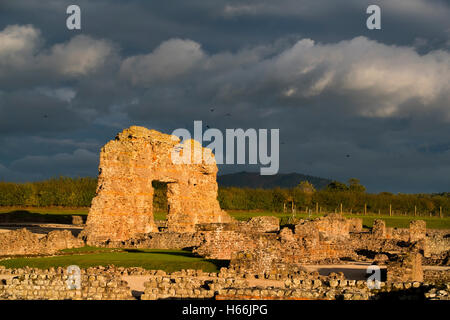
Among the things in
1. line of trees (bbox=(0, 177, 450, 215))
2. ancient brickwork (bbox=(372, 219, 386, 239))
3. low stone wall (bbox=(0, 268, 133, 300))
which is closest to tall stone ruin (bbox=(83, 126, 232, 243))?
ancient brickwork (bbox=(372, 219, 386, 239))

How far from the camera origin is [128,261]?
20672 millimetres

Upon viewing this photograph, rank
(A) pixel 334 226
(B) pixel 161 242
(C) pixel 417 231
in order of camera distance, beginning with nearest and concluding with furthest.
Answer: (B) pixel 161 242
(A) pixel 334 226
(C) pixel 417 231

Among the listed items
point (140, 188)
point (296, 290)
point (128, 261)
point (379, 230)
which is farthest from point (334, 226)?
point (296, 290)

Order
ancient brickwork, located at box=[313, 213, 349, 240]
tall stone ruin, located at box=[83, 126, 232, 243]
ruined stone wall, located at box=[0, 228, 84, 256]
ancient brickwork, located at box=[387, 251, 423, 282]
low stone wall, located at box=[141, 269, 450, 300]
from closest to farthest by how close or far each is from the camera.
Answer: low stone wall, located at box=[141, 269, 450, 300], ancient brickwork, located at box=[387, 251, 423, 282], ruined stone wall, located at box=[0, 228, 84, 256], tall stone ruin, located at box=[83, 126, 232, 243], ancient brickwork, located at box=[313, 213, 349, 240]

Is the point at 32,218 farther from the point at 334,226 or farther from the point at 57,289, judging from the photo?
the point at 57,289

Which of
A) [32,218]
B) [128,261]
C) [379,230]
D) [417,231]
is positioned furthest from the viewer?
[32,218]

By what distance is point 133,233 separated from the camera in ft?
99.4

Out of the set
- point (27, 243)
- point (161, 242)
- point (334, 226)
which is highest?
point (334, 226)

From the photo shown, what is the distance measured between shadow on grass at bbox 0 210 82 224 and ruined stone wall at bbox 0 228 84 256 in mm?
20430

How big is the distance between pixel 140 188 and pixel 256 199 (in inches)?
1290

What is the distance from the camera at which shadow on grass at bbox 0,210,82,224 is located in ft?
150

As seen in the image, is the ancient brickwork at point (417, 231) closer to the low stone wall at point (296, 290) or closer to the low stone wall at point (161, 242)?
the low stone wall at point (161, 242)

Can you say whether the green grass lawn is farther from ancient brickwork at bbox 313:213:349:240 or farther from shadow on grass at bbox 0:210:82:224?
shadow on grass at bbox 0:210:82:224
